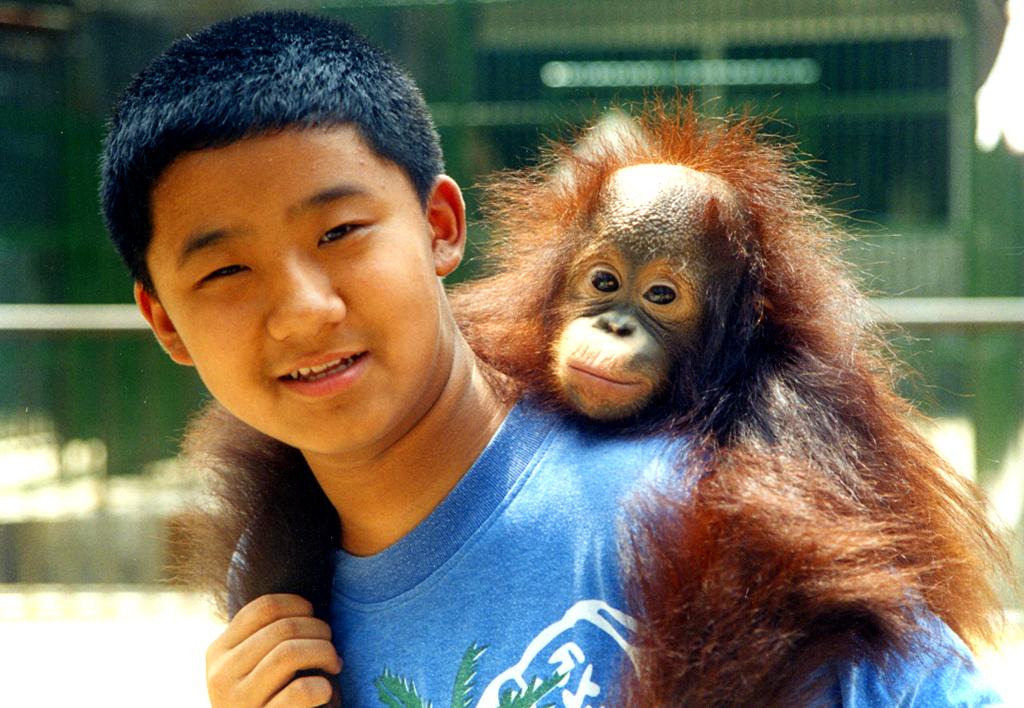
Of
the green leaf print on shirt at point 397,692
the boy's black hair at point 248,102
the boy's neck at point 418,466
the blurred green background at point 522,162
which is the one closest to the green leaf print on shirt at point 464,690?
the green leaf print on shirt at point 397,692

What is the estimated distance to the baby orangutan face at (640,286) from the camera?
101 cm

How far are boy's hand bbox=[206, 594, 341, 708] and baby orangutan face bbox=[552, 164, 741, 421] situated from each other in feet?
0.90

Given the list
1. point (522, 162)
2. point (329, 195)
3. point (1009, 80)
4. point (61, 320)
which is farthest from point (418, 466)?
point (61, 320)

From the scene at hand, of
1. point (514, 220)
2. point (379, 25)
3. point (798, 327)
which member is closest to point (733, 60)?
point (379, 25)

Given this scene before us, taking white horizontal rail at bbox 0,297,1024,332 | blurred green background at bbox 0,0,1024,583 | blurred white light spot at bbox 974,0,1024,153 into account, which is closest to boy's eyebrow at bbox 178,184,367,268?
blurred white light spot at bbox 974,0,1024,153

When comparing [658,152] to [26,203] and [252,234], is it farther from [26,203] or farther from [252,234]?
[26,203]

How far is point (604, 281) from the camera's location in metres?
1.12

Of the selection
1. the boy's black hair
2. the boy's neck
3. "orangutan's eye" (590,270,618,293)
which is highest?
the boy's black hair

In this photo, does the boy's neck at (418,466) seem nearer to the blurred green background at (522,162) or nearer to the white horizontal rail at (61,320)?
the blurred green background at (522,162)

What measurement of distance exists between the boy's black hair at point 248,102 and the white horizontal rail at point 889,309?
1597 millimetres

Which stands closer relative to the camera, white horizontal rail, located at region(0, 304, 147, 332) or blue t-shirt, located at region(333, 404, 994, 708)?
blue t-shirt, located at region(333, 404, 994, 708)

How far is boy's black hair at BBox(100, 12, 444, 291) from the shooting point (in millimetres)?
825

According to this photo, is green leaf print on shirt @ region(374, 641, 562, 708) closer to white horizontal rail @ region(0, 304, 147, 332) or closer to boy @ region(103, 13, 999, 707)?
boy @ region(103, 13, 999, 707)

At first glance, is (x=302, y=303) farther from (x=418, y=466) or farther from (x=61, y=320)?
(x=61, y=320)
